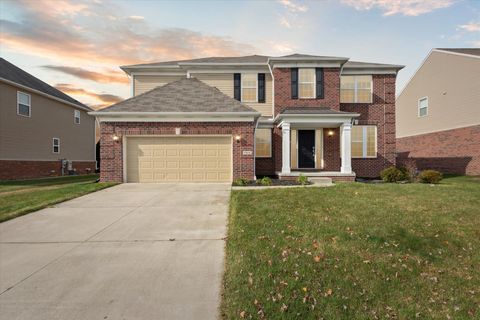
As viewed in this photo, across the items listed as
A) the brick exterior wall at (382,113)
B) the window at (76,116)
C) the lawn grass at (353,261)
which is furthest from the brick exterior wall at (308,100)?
the window at (76,116)

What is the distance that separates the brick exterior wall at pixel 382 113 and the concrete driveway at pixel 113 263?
40.8 ft

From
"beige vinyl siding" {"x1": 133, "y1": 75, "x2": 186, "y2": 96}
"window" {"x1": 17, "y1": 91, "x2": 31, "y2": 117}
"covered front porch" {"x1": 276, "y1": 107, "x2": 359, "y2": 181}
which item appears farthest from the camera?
"window" {"x1": 17, "y1": 91, "x2": 31, "y2": 117}

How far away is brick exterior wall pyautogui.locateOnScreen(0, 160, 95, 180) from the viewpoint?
16297 mm

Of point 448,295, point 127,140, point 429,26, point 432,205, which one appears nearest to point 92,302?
point 448,295

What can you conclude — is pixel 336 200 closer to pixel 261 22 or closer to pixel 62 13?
pixel 261 22

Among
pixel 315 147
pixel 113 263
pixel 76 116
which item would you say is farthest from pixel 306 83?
pixel 76 116

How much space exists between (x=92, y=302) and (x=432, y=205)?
811 centimetres

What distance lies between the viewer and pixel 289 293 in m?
3.06

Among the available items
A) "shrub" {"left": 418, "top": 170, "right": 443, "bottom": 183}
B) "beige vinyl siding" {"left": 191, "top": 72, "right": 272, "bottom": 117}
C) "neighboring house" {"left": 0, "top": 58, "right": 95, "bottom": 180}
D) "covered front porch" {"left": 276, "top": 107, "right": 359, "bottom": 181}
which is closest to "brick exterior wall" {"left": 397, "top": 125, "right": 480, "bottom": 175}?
"shrub" {"left": 418, "top": 170, "right": 443, "bottom": 183}

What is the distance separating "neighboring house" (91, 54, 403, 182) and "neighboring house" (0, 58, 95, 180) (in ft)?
27.6

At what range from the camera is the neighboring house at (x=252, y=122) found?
12070 mm

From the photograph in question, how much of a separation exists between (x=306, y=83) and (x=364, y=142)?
5.28 m

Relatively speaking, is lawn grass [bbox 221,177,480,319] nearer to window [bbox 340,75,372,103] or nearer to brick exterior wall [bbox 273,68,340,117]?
brick exterior wall [bbox 273,68,340,117]

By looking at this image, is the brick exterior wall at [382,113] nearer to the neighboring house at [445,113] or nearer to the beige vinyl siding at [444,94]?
the neighboring house at [445,113]
